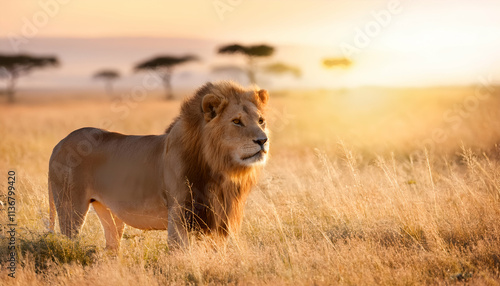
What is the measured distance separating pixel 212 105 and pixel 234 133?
39 cm

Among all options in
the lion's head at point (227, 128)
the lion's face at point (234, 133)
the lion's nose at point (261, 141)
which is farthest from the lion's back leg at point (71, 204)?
the lion's nose at point (261, 141)

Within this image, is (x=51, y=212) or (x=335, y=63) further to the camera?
(x=335, y=63)

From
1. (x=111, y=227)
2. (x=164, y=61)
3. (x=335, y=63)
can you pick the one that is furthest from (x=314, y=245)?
(x=335, y=63)

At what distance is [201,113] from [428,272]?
2.70 meters

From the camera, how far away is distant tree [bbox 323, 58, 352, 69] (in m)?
54.1

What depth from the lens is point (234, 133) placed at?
Answer: 550cm

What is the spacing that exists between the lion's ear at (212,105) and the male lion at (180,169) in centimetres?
1

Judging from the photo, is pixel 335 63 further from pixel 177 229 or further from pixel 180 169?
pixel 177 229

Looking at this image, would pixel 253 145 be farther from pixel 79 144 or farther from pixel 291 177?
pixel 291 177

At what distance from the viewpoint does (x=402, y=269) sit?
17.1 feet

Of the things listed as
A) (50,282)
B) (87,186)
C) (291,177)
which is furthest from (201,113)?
(291,177)

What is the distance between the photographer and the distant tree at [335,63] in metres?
54.1

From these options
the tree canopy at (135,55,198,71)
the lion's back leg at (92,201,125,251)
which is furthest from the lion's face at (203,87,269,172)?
the tree canopy at (135,55,198,71)

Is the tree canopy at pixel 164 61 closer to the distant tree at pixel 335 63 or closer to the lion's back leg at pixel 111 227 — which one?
the distant tree at pixel 335 63
